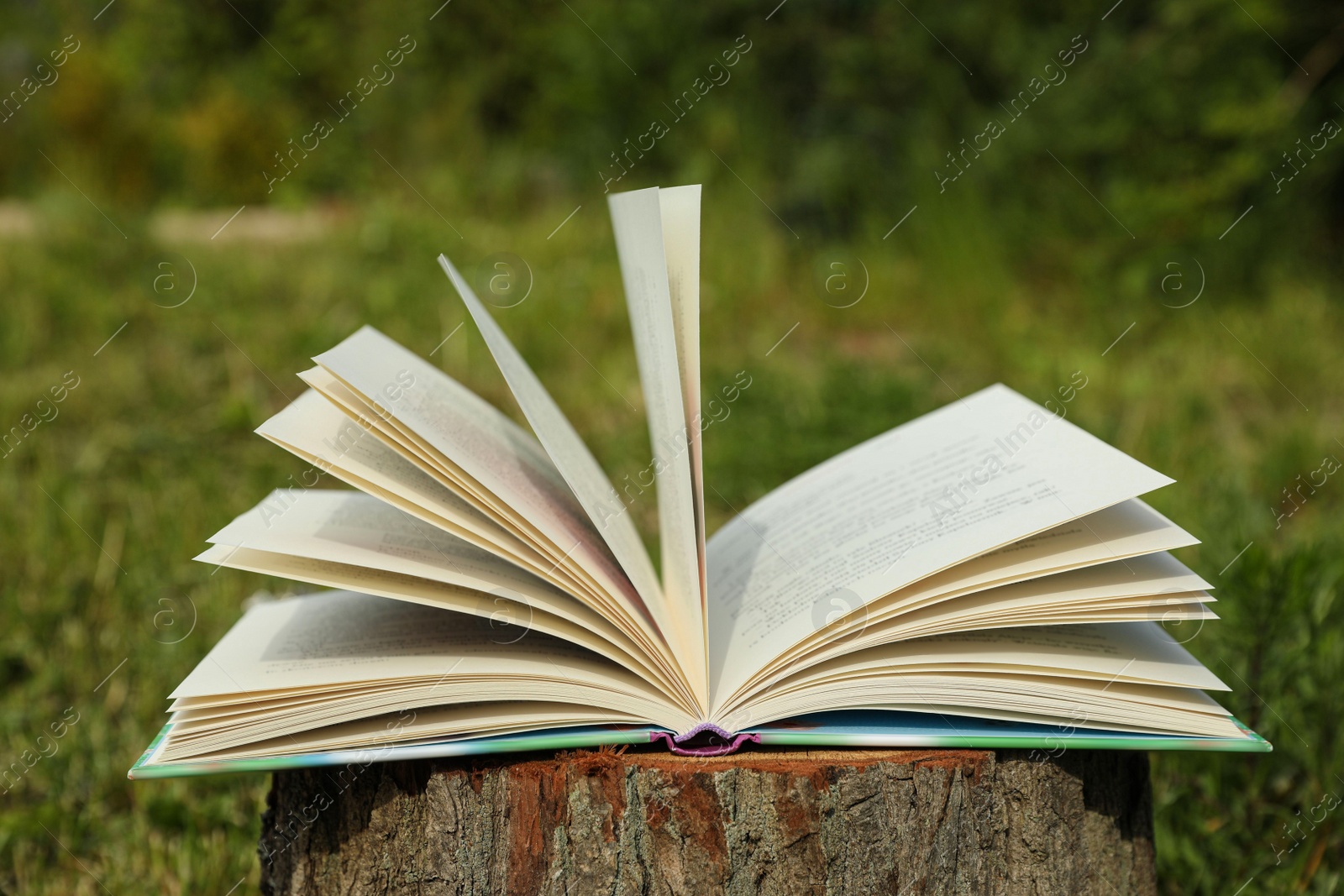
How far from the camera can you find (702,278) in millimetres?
5082

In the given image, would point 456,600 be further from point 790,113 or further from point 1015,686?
point 790,113

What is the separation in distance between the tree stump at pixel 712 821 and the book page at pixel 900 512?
131 mm

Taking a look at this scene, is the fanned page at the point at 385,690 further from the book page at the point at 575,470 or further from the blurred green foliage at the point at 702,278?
the blurred green foliage at the point at 702,278

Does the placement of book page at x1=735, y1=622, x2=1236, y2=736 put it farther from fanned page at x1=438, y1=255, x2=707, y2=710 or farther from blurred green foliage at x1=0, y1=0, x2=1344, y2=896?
blurred green foliage at x1=0, y1=0, x2=1344, y2=896

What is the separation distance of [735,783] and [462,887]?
356mm

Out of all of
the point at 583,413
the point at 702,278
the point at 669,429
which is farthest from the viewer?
the point at 702,278

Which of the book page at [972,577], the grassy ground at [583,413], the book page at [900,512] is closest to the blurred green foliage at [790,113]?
the grassy ground at [583,413]

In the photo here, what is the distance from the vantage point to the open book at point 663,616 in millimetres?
1149

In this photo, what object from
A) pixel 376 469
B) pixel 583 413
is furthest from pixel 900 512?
pixel 583 413

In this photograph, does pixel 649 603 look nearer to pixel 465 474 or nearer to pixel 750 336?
pixel 465 474

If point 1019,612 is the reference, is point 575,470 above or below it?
above

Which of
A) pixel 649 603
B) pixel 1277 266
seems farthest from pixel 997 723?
pixel 1277 266

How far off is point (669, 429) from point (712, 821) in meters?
0.44

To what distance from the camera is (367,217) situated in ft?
16.9
